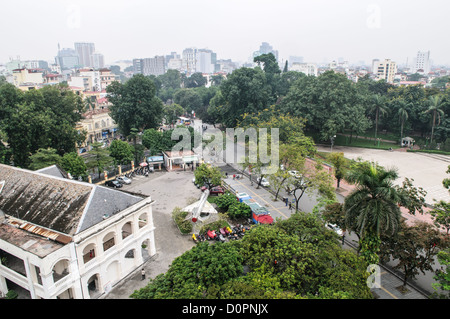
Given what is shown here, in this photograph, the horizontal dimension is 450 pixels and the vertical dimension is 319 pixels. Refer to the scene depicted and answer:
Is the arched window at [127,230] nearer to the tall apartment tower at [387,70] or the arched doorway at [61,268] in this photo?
the arched doorway at [61,268]

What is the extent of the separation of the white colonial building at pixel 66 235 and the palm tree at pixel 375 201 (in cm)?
1209

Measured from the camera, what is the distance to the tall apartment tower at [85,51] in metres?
150

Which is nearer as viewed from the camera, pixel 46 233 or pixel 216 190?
pixel 46 233

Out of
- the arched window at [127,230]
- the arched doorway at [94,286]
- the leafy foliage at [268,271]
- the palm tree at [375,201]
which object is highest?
the palm tree at [375,201]

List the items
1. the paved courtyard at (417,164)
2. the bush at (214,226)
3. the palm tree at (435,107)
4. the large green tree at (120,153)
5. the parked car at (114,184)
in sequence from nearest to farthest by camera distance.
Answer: the bush at (214,226) < the paved courtyard at (417,164) < the parked car at (114,184) < the large green tree at (120,153) < the palm tree at (435,107)

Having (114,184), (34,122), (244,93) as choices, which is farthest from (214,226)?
(244,93)

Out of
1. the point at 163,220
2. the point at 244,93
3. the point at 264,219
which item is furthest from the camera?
the point at 244,93

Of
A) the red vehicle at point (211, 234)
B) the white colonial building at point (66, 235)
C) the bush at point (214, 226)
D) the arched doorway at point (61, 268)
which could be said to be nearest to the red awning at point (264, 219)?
the bush at point (214, 226)

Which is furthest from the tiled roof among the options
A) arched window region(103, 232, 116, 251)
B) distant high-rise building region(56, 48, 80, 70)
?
distant high-rise building region(56, 48, 80, 70)

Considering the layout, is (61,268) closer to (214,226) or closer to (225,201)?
(214,226)

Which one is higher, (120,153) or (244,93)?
(244,93)

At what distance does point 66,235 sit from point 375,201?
48.0 feet

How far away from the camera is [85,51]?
15162 cm
